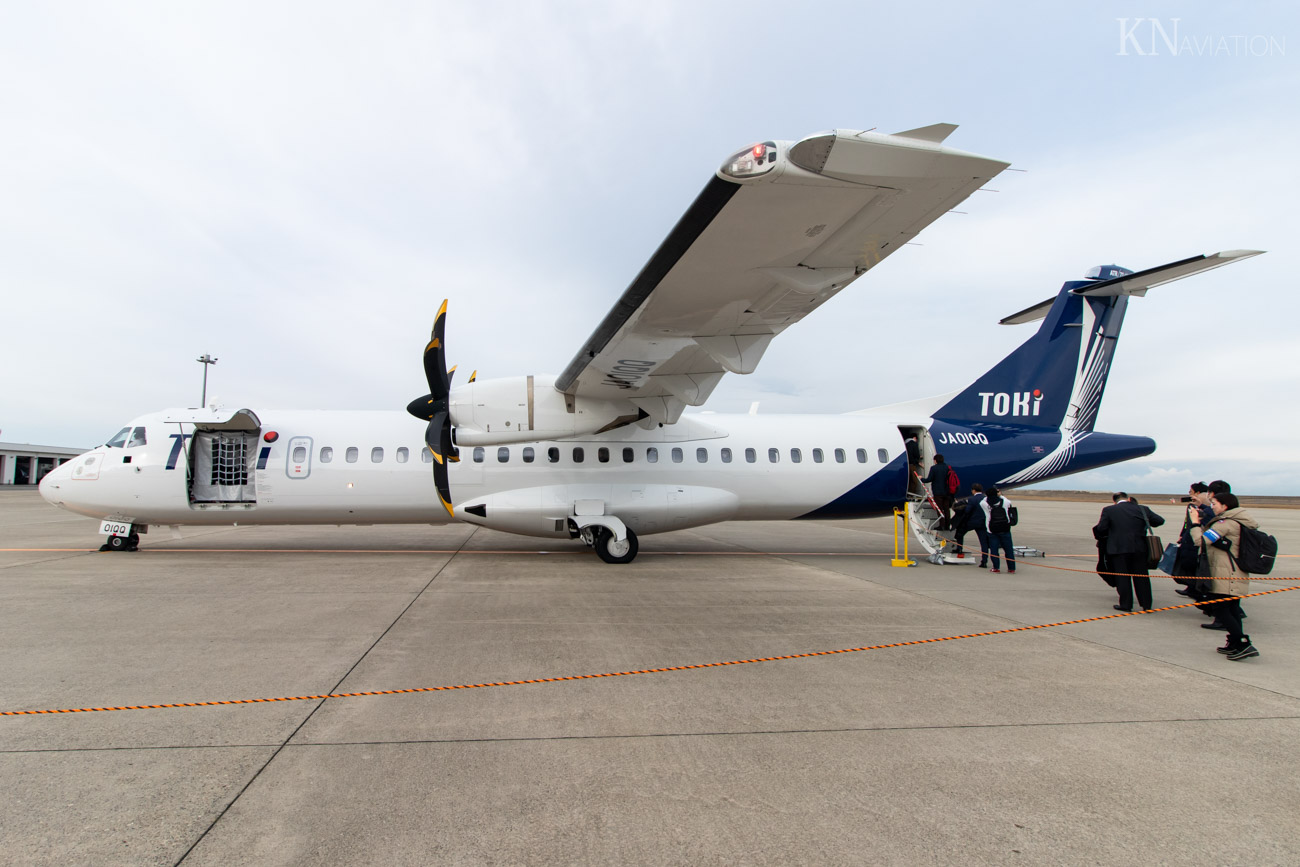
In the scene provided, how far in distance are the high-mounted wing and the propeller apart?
2236 mm

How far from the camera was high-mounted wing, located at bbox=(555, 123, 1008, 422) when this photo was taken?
4660 millimetres

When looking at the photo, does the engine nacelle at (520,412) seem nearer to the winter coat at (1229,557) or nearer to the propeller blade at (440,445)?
the propeller blade at (440,445)

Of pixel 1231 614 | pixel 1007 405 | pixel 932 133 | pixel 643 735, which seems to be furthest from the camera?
pixel 1007 405

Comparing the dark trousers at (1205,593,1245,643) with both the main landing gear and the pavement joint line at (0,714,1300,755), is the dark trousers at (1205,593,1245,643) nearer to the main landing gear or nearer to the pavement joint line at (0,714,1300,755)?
the pavement joint line at (0,714,1300,755)

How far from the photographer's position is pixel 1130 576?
291 inches

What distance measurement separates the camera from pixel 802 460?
41.5 feet

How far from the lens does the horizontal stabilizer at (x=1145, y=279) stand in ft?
31.4

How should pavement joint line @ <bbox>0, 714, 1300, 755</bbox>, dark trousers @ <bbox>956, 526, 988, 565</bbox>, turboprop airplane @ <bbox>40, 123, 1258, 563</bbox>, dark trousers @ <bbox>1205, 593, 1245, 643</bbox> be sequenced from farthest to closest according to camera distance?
1. dark trousers @ <bbox>956, 526, 988, 565</bbox>
2. turboprop airplane @ <bbox>40, 123, 1258, 563</bbox>
3. dark trousers @ <bbox>1205, 593, 1245, 643</bbox>
4. pavement joint line @ <bbox>0, 714, 1300, 755</bbox>

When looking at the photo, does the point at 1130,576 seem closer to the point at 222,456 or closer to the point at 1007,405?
the point at 1007,405

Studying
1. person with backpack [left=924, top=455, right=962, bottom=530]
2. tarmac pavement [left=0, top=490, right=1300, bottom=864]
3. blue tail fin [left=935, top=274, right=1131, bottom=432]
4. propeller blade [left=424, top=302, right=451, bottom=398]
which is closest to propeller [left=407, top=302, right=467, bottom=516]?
propeller blade [left=424, top=302, right=451, bottom=398]

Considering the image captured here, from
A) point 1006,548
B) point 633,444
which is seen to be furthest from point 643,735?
point 1006,548

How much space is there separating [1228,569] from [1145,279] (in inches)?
331

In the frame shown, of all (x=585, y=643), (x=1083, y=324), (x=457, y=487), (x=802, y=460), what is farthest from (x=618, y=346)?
(x=1083, y=324)

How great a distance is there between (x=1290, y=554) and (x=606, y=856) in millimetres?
18004
